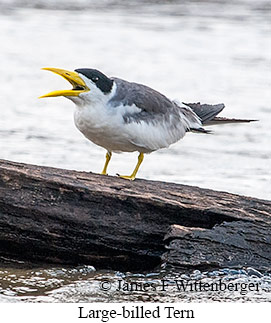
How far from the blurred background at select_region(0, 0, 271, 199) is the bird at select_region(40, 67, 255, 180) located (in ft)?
6.84

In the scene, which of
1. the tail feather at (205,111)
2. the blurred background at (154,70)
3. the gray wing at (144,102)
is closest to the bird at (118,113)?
the gray wing at (144,102)

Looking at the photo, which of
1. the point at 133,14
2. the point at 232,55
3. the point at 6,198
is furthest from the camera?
the point at 133,14

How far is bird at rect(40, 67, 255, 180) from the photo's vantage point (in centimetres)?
613

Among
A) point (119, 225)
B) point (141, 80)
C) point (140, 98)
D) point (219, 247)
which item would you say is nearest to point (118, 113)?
point (140, 98)

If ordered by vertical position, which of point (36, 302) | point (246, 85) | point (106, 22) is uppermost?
point (106, 22)

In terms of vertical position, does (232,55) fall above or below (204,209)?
above

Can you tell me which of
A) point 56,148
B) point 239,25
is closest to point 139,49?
point 239,25

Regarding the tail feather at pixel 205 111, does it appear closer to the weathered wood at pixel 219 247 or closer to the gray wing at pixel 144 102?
the gray wing at pixel 144 102

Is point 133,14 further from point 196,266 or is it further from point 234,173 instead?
point 196,266

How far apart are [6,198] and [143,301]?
3.76ft

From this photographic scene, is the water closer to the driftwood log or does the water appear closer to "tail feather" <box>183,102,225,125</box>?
the driftwood log

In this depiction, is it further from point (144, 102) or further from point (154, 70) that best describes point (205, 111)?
point (154, 70)

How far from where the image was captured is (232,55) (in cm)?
1504

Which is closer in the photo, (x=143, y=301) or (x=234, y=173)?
(x=143, y=301)
